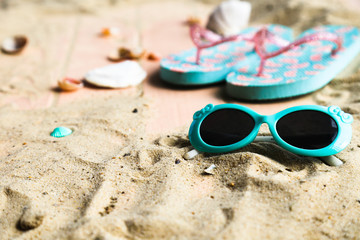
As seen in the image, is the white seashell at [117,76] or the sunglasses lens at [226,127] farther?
the white seashell at [117,76]

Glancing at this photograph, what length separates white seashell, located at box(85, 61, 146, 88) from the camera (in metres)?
1.96

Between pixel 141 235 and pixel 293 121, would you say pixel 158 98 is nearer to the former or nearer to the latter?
pixel 293 121

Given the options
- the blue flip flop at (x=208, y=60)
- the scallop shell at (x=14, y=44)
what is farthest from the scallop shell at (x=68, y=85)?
the scallop shell at (x=14, y=44)

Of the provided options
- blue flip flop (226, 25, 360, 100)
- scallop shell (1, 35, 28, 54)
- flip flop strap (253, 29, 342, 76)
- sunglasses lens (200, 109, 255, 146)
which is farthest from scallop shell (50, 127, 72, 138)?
scallop shell (1, 35, 28, 54)

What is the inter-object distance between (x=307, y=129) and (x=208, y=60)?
1.02 metres

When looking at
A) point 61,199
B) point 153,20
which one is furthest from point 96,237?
point 153,20

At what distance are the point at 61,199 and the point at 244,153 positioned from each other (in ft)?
2.01

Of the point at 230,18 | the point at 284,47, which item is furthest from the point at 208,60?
the point at 230,18

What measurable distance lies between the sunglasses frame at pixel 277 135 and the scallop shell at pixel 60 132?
55 centimetres

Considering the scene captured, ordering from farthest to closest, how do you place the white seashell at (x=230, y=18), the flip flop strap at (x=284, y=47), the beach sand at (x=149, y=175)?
the white seashell at (x=230, y=18) → the flip flop strap at (x=284, y=47) → the beach sand at (x=149, y=175)

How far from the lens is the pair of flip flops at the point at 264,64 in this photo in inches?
68.4

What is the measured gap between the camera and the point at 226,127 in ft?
4.22

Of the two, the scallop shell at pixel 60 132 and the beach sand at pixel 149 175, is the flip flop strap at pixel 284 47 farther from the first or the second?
the scallop shell at pixel 60 132

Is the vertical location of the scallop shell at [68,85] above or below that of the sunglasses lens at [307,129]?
below
